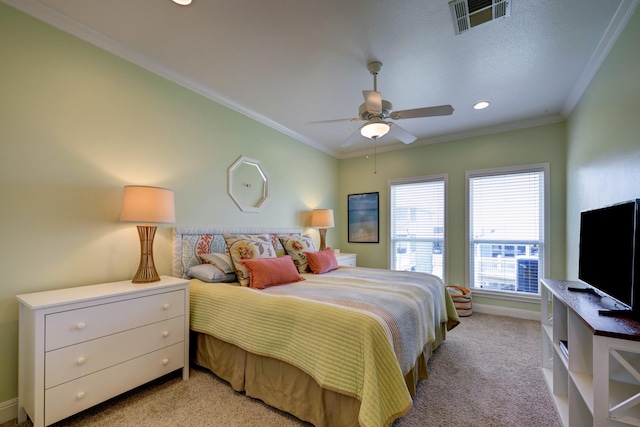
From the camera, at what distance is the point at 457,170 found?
4.18 metres

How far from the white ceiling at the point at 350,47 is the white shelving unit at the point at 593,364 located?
1.86 meters

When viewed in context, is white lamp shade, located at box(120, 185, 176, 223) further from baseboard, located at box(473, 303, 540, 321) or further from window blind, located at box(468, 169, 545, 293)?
baseboard, located at box(473, 303, 540, 321)

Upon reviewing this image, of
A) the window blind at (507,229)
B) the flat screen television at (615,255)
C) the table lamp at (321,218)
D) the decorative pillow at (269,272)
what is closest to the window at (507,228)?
the window blind at (507,229)

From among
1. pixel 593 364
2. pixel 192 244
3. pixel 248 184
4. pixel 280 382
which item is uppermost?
pixel 248 184

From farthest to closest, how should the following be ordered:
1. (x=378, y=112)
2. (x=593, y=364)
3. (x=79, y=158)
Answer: (x=378, y=112) < (x=79, y=158) < (x=593, y=364)

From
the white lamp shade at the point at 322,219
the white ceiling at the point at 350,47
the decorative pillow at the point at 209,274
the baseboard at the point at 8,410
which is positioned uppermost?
the white ceiling at the point at 350,47

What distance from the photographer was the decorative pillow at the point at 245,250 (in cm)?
249

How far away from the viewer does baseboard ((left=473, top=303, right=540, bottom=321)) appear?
3619 millimetres

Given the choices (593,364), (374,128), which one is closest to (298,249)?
(374,128)

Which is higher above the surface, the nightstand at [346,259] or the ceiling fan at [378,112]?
the ceiling fan at [378,112]

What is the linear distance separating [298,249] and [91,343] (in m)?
2.02

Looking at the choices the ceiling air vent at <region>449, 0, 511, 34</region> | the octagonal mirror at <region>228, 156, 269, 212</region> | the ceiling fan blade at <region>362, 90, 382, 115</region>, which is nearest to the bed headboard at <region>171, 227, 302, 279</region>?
the octagonal mirror at <region>228, 156, 269, 212</region>

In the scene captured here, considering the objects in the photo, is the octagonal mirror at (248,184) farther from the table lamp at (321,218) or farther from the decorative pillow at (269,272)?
the decorative pillow at (269,272)

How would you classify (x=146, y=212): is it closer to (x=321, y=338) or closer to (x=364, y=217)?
(x=321, y=338)
